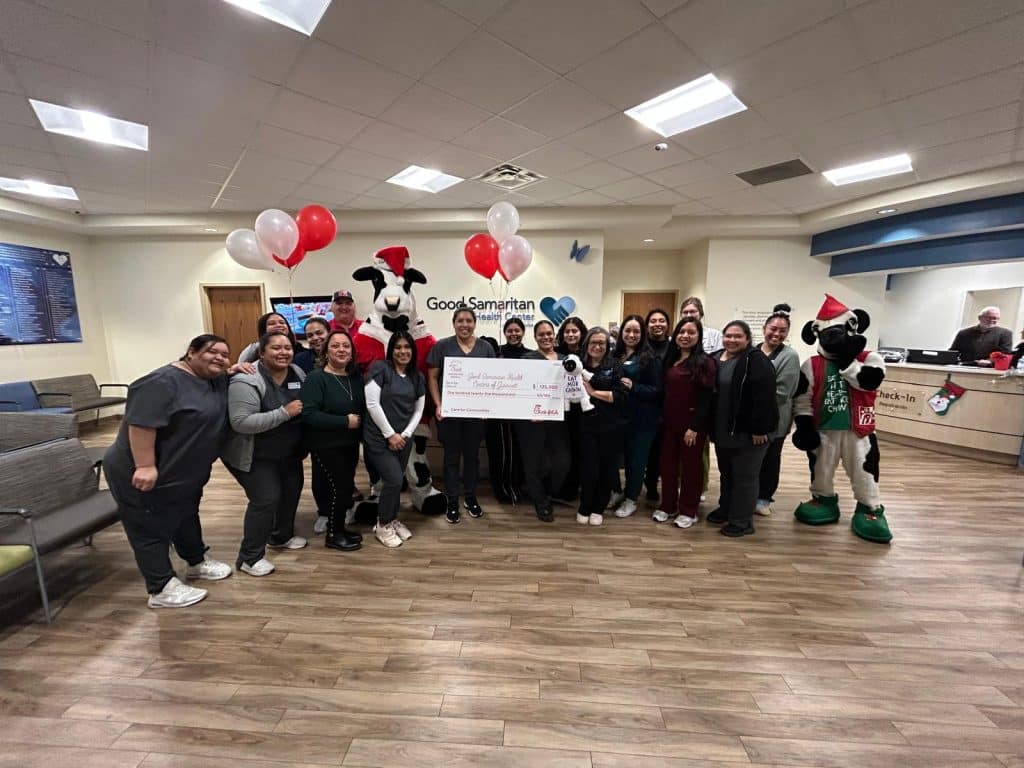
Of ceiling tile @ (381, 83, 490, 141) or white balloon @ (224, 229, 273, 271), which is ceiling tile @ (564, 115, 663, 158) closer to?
ceiling tile @ (381, 83, 490, 141)

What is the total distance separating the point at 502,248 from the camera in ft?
11.2

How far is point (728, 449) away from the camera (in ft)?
8.85

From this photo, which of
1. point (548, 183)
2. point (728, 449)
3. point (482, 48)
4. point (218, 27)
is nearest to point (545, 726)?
point (728, 449)

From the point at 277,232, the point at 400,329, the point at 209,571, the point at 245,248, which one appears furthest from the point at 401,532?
the point at 245,248

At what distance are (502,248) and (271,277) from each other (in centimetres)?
521

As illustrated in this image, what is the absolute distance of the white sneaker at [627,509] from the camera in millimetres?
3031

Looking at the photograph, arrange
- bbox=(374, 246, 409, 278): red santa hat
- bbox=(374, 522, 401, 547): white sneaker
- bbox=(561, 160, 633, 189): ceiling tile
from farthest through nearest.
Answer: bbox=(561, 160, 633, 189): ceiling tile, bbox=(374, 246, 409, 278): red santa hat, bbox=(374, 522, 401, 547): white sneaker

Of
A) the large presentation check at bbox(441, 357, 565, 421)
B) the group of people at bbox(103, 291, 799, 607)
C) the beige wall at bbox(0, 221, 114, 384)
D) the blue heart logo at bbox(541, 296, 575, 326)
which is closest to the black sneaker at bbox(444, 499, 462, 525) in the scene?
the group of people at bbox(103, 291, 799, 607)

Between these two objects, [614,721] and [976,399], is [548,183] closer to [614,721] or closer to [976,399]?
[614,721]

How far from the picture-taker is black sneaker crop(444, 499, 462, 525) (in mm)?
2924

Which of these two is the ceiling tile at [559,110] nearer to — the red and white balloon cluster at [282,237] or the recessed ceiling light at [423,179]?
the recessed ceiling light at [423,179]

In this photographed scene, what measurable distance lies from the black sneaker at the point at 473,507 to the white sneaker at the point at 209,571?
1.54m

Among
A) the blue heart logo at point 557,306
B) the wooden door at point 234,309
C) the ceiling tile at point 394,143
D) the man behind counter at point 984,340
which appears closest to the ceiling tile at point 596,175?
the ceiling tile at point 394,143

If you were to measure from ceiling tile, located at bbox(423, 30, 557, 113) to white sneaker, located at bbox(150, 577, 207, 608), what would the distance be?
346 centimetres
